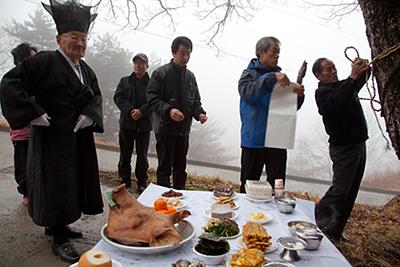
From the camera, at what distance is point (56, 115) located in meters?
2.63

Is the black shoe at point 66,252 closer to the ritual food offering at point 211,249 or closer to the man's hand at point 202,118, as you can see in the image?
the ritual food offering at point 211,249

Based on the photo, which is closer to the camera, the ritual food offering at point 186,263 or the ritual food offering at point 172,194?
the ritual food offering at point 186,263

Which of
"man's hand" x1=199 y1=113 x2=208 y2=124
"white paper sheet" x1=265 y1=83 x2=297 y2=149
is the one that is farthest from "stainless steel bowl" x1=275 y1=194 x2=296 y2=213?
"man's hand" x1=199 y1=113 x2=208 y2=124

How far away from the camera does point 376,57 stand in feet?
5.31

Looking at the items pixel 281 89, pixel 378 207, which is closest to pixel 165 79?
pixel 281 89

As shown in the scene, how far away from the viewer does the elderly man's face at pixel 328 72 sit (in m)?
3.39

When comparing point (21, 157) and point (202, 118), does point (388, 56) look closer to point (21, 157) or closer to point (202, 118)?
point (202, 118)

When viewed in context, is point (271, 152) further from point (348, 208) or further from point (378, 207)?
point (378, 207)

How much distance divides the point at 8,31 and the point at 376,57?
33.6ft

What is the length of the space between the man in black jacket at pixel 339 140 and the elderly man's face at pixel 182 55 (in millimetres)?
1440

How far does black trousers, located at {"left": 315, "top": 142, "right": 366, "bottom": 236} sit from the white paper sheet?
69cm

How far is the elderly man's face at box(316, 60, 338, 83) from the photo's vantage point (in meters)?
3.39

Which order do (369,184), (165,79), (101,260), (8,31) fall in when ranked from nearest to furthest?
(101,260), (165,79), (369,184), (8,31)

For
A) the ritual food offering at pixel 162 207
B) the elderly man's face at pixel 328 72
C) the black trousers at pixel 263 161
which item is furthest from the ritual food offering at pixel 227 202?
the elderly man's face at pixel 328 72
